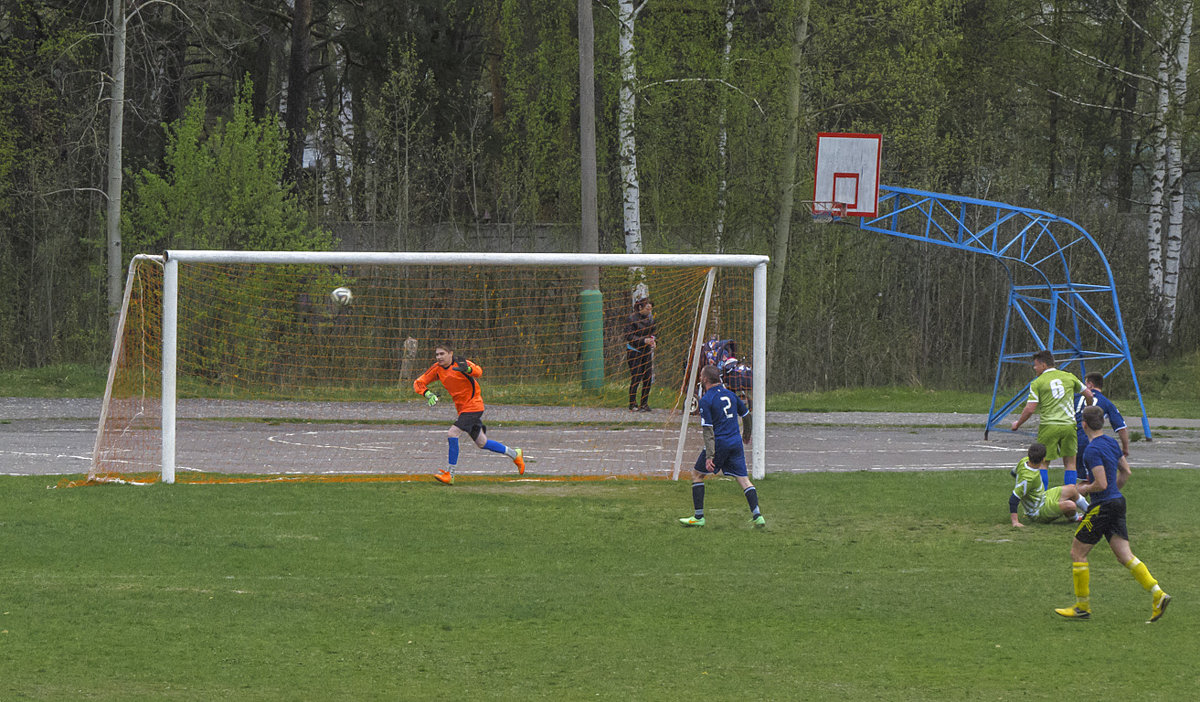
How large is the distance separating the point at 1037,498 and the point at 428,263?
7.22 meters

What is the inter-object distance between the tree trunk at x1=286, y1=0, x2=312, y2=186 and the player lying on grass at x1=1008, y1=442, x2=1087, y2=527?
2333cm

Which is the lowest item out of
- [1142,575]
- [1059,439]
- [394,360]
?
[1142,575]

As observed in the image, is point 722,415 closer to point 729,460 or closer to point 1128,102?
point 729,460

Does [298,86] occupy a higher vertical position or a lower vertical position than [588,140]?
higher

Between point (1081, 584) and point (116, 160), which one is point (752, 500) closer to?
point (1081, 584)

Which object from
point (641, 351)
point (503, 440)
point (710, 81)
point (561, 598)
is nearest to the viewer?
point (561, 598)

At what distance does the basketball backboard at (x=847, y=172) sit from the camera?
21.6m

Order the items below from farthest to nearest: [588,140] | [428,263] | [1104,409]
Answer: [588,140], [428,263], [1104,409]

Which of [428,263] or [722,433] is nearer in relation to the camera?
[722,433]

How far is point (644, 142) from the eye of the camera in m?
31.3

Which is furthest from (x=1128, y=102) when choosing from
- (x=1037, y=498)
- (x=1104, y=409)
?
(x=1037, y=498)

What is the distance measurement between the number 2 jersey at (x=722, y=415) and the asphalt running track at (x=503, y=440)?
14.4 feet

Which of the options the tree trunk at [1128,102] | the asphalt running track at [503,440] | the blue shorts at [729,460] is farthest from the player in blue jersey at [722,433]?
the tree trunk at [1128,102]

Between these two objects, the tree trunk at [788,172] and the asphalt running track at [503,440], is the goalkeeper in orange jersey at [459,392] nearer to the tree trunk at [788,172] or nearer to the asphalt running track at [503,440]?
the asphalt running track at [503,440]
